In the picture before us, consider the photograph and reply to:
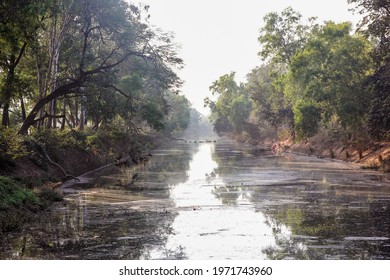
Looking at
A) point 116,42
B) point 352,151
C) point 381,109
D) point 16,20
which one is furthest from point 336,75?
point 16,20

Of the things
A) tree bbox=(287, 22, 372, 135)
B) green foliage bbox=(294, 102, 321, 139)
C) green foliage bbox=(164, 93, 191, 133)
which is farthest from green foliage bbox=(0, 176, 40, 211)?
green foliage bbox=(164, 93, 191, 133)

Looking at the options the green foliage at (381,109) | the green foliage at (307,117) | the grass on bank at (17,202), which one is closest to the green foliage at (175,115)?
the green foliage at (307,117)

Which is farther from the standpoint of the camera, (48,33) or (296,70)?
(296,70)

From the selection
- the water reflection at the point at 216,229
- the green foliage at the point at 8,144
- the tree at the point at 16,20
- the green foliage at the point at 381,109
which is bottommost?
the water reflection at the point at 216,229

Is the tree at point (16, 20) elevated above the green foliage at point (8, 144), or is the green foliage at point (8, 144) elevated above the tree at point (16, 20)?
the tree at point (16, 20)

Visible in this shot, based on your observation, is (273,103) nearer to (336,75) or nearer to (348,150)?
(348,150)

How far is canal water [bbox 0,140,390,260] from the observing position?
13117 millimetres

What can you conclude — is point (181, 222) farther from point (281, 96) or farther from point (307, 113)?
point (281, 96)

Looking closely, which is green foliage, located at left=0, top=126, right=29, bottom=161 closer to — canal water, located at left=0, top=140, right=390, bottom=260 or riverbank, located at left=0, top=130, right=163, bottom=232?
riverbank, located at left=0, top=130, right=163, bottom=232

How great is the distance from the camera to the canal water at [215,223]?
13.1m

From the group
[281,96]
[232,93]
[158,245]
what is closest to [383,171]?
[158,245]

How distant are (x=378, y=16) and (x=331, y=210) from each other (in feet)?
66.2

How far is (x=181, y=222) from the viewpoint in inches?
695

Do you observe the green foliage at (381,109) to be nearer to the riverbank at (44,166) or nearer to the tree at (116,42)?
the tree at (116,42)
